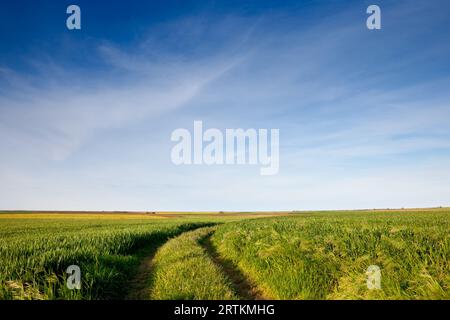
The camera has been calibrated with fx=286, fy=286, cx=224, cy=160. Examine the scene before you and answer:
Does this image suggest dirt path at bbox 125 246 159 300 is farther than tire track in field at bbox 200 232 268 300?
No

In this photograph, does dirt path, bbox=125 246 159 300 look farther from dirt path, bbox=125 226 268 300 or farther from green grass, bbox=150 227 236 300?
green grass, bbox=150 227 236 300

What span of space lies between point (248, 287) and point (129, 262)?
6.01 m

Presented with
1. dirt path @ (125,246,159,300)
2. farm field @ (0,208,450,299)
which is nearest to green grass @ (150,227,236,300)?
farm field @ (0,208,450,299)

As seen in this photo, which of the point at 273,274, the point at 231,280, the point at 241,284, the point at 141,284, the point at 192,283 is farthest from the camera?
the point at 241,284

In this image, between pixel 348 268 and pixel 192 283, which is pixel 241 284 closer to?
pixel 192 283

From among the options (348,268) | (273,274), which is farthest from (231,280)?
(348,268)

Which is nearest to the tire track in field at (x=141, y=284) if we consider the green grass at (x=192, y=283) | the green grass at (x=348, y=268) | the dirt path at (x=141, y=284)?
the dirt path at (x=141, y=284)

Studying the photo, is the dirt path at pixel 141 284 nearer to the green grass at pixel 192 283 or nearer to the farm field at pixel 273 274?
the farm field at pixel 273 274

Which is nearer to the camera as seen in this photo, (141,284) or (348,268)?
(348,268)

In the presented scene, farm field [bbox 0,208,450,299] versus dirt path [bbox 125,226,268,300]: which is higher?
farm field [bbox 0,208,450,299]

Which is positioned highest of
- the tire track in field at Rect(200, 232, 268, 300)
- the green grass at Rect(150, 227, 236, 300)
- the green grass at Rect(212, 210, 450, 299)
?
the green grass at Rect(212, 210, 450, 299)

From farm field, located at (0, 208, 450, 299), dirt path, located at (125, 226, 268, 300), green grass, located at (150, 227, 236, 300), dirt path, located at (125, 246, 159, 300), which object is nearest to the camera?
farm field, located at (0, 208, 450, 299)

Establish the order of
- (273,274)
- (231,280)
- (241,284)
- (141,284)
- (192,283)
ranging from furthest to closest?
(241,284), (231,280), (141,284), (273,274), (192,283)
